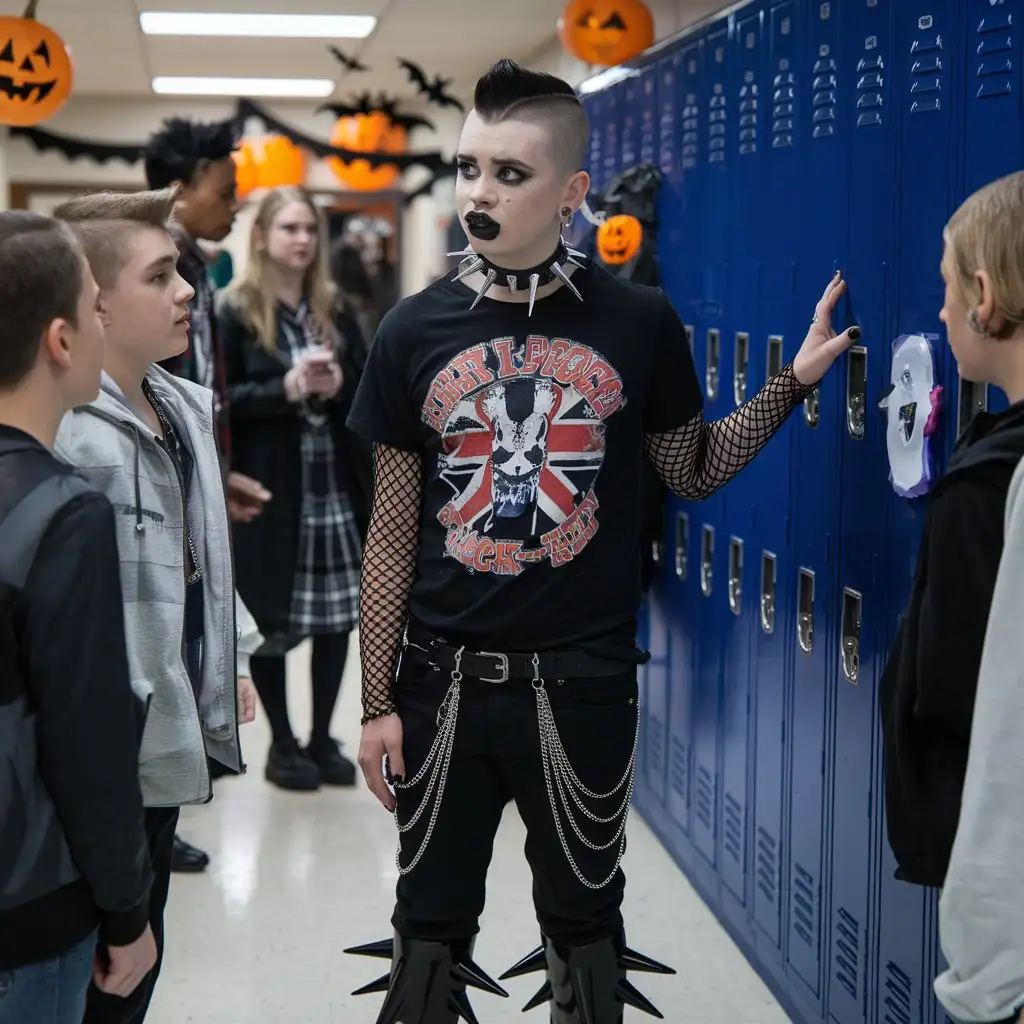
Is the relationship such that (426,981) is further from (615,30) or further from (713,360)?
(615,30)

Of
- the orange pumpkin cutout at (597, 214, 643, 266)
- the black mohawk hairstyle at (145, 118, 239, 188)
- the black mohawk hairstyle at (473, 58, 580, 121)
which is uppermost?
the black mohawk hairstyle at (145, 118, 239, 188)

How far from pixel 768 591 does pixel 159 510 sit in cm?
131

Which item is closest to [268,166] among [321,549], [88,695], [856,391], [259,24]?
[259,24]

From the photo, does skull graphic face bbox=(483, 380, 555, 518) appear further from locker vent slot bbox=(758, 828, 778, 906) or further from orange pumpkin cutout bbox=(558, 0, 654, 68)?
orange pumpkin cutout bbox=(558, 0, 654, 68)

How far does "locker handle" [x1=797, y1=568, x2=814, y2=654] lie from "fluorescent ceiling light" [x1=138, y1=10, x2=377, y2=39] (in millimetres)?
5337

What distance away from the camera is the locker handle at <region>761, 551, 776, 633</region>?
8.93 feet

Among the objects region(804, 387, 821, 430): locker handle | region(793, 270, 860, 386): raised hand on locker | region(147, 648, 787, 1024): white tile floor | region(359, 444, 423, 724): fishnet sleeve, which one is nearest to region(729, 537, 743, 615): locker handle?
region(804, 387, 821, 430): locker handle

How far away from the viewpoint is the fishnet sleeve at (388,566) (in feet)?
6.72

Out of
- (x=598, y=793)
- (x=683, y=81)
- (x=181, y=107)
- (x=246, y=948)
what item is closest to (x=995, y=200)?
(x=598, y=793)

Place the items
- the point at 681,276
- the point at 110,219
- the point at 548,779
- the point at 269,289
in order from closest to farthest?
the point at 110,219, the point at 548,779, the point at 681,276, the point at 269,289

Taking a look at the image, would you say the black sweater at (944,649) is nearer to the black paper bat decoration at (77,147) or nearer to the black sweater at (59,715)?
the black sweater at (59,715)

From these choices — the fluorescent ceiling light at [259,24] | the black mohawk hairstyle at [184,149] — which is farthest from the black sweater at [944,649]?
the fluorescent ceiling light at [259,24]

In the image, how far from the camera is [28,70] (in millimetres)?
4398

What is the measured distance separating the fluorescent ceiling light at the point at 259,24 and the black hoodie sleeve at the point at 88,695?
6.22 metres
